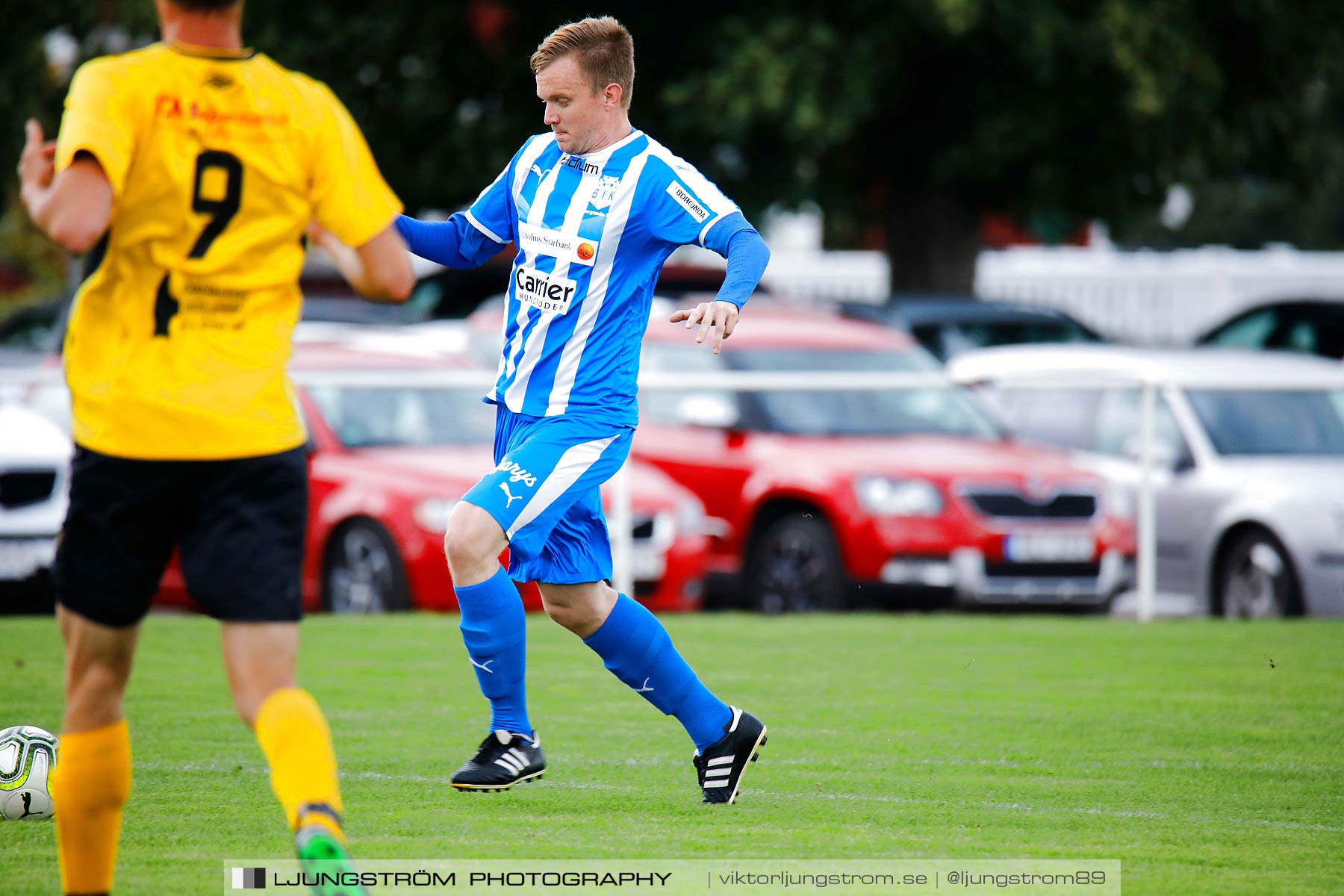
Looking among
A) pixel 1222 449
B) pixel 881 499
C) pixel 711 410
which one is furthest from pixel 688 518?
pixel 1222 449

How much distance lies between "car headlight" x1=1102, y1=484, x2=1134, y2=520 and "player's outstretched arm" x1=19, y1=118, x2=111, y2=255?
34.1 feet

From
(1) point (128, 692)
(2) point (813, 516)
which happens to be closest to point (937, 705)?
(1) point (128, 692)

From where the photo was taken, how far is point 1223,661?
406 inches

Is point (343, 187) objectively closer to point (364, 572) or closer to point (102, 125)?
point (102, 125)

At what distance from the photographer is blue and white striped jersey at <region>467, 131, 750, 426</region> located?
20.3 ft

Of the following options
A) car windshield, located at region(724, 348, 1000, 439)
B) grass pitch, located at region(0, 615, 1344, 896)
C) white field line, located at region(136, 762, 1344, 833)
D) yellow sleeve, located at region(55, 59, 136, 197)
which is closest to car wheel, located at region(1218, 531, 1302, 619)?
grass pitch, located at region(0, 615, 1344, 896)

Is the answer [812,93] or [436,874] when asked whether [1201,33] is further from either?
[436,874]

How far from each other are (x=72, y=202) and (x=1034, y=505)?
10.1 m

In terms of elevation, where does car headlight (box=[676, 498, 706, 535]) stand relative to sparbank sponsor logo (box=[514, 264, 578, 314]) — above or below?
below

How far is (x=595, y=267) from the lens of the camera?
6219 mm

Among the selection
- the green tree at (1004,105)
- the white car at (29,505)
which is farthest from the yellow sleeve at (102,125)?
the green tree at (1004,105)

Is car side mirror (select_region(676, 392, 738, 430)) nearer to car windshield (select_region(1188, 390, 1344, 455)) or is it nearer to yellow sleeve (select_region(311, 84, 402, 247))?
car windshield (select_region(1188, 390, 1344, 455))

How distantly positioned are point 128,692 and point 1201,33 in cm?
1434

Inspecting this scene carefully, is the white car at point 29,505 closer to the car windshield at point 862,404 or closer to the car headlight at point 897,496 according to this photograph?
the car windshield at point 862,404
